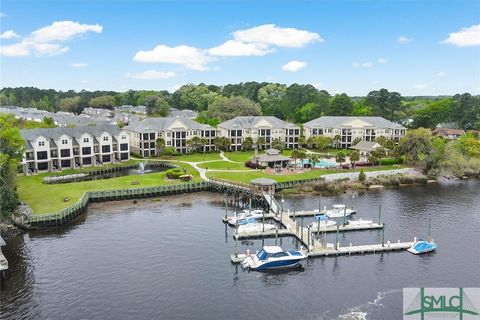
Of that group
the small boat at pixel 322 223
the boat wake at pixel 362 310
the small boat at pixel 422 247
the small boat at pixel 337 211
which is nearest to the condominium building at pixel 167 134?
the small boat at pixel 337 211

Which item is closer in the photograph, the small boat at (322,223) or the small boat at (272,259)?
the small boat at (272,259)

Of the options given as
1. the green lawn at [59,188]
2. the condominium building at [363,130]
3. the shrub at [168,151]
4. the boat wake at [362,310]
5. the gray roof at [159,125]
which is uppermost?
the gray roof at [159,125]

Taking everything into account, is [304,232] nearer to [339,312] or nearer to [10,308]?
[339,312]

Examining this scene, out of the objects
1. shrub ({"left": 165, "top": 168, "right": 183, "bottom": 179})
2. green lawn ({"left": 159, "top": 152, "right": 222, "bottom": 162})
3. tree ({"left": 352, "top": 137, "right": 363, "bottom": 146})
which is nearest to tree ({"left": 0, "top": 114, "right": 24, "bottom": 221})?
shrub ({"left": 165, "top": 168, "right": 183, "bottom": 179})

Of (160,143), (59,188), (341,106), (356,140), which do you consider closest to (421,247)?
(59,188)

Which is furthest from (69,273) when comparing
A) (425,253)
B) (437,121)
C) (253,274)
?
(437,121)

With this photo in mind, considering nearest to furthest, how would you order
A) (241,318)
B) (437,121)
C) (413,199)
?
1. (241,318)
2. (413,199)
3. (437,121)

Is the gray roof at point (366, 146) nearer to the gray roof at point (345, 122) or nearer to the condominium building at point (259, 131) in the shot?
the gray roof at point (345, 122)
